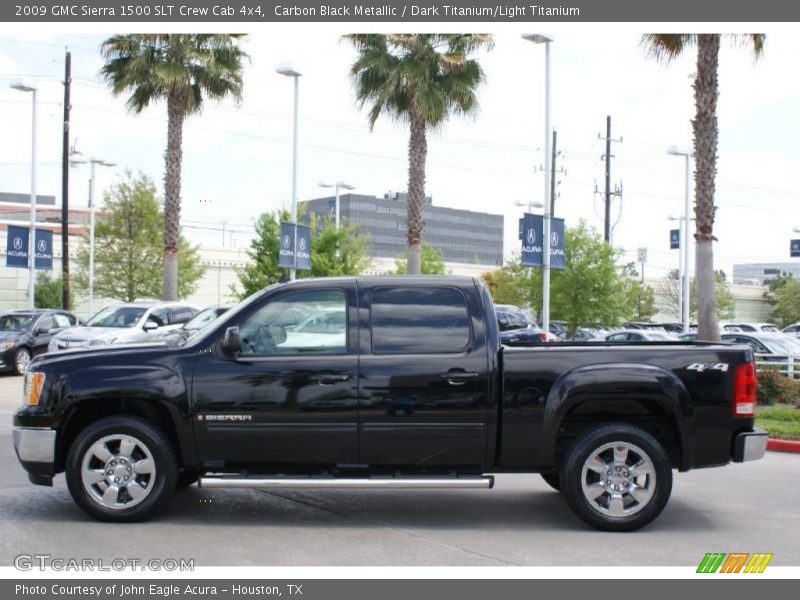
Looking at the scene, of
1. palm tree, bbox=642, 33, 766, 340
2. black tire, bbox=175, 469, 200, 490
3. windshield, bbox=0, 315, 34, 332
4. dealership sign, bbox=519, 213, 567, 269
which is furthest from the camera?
windshield, bbox=0, 315, 34, 332

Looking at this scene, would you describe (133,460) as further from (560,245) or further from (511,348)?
(560,245)

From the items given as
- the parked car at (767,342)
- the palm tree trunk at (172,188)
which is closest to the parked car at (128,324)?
the palm tree trunk at (172,188)

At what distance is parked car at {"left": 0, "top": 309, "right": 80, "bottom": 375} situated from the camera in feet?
76.7

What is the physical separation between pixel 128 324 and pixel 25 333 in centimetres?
414

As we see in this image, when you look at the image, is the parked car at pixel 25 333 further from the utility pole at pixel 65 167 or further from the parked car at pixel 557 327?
the parked car at pixel 557 327

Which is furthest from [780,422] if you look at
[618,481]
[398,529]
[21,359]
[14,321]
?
[14,321]

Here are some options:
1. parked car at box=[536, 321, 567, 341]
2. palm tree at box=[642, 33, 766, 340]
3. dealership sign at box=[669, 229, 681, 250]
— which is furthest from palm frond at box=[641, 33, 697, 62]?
dealership sign at box=[669, 229, 681, 250]

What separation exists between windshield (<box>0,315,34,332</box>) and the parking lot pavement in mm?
16862

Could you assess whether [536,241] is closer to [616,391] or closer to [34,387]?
[616,391]

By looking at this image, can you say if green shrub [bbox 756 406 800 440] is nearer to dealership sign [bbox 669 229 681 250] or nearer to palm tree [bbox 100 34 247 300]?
palm tree [bbox 100 34 247 300]

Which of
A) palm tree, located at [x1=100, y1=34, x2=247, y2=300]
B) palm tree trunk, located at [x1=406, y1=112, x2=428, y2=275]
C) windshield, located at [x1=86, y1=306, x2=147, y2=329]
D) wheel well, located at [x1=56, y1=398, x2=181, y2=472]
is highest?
palm tree, located at [x1=100, y1=34, x2=247, y2=300]

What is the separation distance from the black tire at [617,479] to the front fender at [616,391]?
24 centimetres

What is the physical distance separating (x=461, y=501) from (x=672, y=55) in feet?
41.5

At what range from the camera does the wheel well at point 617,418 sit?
7430mm
